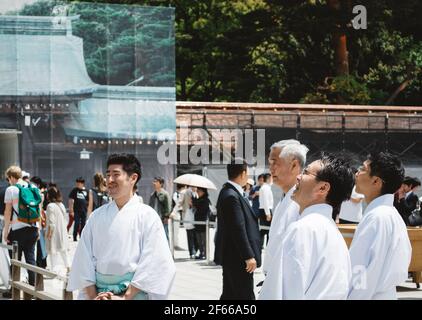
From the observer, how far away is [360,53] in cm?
3403

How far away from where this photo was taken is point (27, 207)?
1070 cm

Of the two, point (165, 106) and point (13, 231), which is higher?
point (165, 106)

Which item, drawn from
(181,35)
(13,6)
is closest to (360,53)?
(181,35)

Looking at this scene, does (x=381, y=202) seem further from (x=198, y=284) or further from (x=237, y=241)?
(x=198, y=284)

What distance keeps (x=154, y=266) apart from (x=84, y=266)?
408mm

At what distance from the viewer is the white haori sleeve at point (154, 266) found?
5.01 m

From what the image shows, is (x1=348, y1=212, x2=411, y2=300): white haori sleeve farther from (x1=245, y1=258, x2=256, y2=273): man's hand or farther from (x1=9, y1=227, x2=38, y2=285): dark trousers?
(x1=9, y1=227, x2=38, y2=285): dark trousers

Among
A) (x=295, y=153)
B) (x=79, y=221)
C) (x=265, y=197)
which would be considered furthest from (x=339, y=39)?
(x=295, y=153)

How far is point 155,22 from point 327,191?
16.7 metres

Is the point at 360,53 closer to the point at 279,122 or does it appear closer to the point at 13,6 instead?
the point at 279,122

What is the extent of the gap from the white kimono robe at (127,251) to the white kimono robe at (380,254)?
1.16 m

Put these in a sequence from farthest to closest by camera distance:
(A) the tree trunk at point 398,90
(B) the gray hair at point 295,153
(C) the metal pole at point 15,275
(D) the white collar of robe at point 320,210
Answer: (A) the tree trunk at point 398,90
(C) the metal pole at point 15,275
(B) the gray hair at point 295,153
(D) the white collar of robe at point 320,210

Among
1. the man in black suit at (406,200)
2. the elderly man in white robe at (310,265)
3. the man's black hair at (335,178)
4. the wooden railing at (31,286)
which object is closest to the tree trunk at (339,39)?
the man in black suit at (406,200)

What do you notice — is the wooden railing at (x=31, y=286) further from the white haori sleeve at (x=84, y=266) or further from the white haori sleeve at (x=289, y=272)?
the white haori sleeve at (x=289, y=272)
